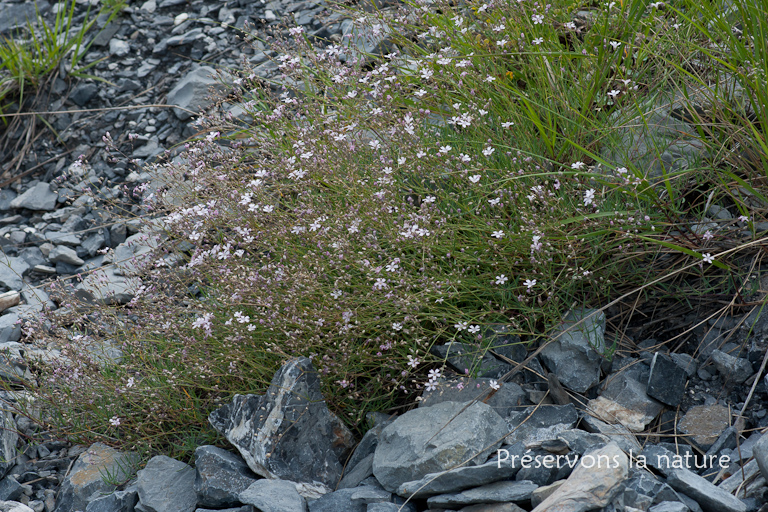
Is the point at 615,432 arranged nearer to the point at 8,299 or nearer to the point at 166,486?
the point at 166,486

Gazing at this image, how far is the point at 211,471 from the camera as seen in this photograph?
3.02m

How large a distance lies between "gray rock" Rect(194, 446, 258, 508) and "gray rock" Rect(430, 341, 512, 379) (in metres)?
1.16

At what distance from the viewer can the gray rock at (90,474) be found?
3.39 m

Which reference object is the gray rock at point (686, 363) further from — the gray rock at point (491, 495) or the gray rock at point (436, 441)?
the gray rock at point (491, 495)

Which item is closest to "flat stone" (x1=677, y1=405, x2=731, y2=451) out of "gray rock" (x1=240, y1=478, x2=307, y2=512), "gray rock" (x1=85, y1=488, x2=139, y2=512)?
"gray rock" (x1=240, y1=478, x2=307, y2=512)

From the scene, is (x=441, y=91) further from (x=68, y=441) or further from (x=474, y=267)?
(x=68, y=441)

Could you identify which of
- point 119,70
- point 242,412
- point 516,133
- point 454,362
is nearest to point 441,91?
point 516,133

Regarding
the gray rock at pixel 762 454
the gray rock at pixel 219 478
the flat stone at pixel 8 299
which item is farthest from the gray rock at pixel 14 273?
the gray rock at pixel 762 454

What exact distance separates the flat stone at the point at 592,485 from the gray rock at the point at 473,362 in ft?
2.85

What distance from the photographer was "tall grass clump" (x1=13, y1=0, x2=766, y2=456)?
3133 millimetres

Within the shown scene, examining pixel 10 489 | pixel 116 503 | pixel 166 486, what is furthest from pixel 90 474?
A: pixel 166 486

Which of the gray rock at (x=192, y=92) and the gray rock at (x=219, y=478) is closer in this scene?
the gray rock at (x=219, y=478)

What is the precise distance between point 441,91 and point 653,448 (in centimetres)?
227

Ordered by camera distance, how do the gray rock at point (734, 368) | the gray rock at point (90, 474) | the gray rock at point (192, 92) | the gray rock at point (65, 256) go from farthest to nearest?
the gray rock at point (192, 92)
the gray rock at point (65, 256)
the gray rock at point (90, 474)
the gray rock at point (734, 368)
